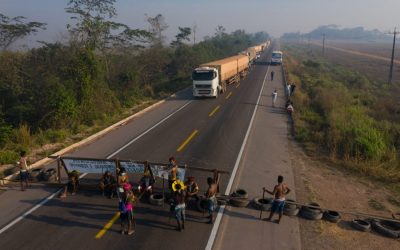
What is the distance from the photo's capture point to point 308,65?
246 feet

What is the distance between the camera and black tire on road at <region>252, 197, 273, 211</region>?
12.0 metres

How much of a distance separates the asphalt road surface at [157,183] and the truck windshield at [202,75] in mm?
1939

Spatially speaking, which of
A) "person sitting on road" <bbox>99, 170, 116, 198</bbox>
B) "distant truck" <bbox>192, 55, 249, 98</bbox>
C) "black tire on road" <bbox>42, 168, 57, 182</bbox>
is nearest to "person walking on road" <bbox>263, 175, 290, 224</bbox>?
"person sitting on road" <bbox>99, 170, 116, 198</bbox>

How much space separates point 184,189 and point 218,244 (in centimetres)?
194

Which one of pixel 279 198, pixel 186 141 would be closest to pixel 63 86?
pixel 186 141

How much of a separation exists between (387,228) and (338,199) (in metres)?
2.36

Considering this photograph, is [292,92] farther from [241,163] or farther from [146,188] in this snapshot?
[146,188]

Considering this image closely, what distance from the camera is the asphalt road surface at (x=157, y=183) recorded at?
33.3ft

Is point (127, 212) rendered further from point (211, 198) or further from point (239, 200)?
point (239, 200)

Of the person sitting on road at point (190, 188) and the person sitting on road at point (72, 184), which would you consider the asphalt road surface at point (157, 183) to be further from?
the person sitting on road at point (190, 188)

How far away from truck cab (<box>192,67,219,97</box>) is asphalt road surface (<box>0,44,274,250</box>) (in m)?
0.76

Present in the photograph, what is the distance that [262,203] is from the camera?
477 inches

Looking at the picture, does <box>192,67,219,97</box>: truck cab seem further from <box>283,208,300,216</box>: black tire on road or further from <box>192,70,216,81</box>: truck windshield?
<box>283,208,300,216</box>: black tire on road

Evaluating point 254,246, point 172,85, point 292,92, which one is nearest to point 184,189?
point 254,246
